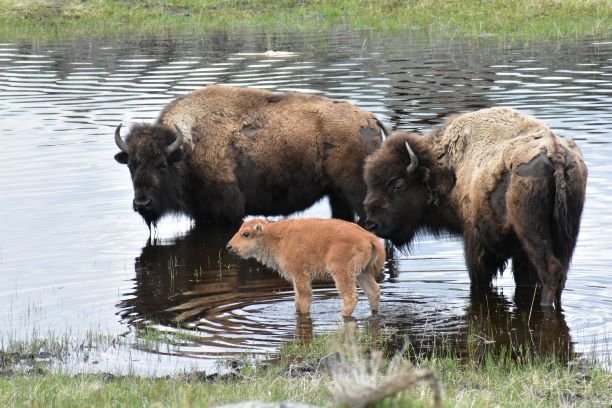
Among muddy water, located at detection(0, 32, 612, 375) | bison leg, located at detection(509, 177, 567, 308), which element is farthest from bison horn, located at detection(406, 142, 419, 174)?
bison leg, located at detection(509, 177, 567, 308)

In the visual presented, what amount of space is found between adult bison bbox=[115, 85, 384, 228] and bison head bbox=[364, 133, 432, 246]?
174 cm

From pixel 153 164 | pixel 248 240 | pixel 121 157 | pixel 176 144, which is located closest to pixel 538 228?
pixel 248 240

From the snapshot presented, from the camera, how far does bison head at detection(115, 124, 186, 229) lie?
41.9 ft

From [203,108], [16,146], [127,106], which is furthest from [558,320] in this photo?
[127,106]

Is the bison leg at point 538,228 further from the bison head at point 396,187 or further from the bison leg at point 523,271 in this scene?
the bison head at point 396,187

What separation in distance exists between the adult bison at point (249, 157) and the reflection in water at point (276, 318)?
135 centimetres

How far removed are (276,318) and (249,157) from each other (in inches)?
152

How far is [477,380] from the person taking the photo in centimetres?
733

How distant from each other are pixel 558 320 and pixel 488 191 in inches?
47.7

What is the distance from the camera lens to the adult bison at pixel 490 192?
890cm

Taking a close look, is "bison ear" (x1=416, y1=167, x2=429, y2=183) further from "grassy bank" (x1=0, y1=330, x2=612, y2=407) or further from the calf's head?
"grassy bank" (x1=0, y1=330, x2=612, y2=407)

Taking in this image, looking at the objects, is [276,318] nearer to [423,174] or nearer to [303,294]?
[303,294]

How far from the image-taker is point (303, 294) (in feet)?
31.1

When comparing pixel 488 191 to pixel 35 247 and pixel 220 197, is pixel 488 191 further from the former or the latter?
pixel 35 247
